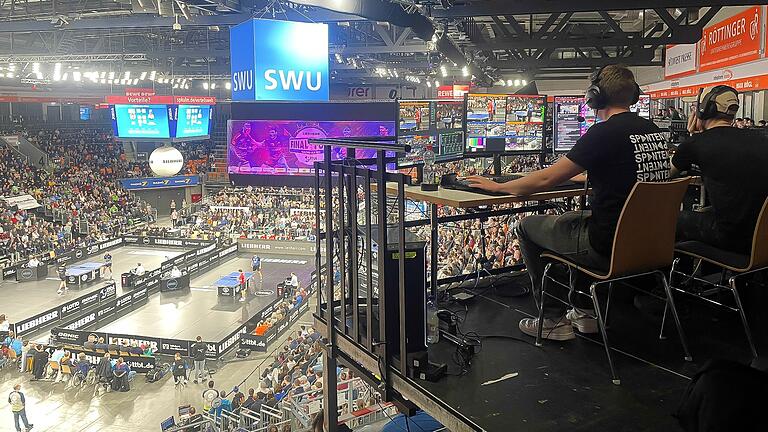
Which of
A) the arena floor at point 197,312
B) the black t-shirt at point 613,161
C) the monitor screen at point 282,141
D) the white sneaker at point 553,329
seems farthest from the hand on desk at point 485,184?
the arena floor at point 197,312

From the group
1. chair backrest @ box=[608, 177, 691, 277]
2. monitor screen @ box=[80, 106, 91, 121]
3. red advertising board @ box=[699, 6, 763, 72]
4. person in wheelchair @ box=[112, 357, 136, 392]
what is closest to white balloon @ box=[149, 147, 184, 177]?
person in wheelchair @ box=[112, 357, 136, 392]

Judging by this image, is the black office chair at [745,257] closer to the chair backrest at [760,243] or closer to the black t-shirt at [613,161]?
the chair backrest at [760,243]

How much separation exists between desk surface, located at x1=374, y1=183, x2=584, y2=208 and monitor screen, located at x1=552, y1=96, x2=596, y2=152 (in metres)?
1.85

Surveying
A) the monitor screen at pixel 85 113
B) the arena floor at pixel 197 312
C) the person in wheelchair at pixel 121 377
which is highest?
the monitor screen at pixel 85 113

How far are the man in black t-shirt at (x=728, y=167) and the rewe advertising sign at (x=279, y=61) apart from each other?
4459 millimetres

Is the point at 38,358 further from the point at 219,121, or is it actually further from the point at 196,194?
the point at 219,121

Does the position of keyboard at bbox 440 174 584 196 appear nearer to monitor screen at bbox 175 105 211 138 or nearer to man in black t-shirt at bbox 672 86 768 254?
man in black t-shirt at bbox 672 86 768 254

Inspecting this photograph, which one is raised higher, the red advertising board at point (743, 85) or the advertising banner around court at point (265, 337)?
the red advertising board at point (743, 85)

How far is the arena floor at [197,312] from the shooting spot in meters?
12.6

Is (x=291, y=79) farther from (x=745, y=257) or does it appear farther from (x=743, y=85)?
(x=743, y=85)

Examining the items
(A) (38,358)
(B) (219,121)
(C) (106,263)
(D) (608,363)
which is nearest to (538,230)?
(D) (608,363)

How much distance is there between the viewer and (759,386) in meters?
1.97

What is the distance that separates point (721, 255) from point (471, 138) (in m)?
2.42

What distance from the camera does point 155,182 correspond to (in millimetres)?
24750
